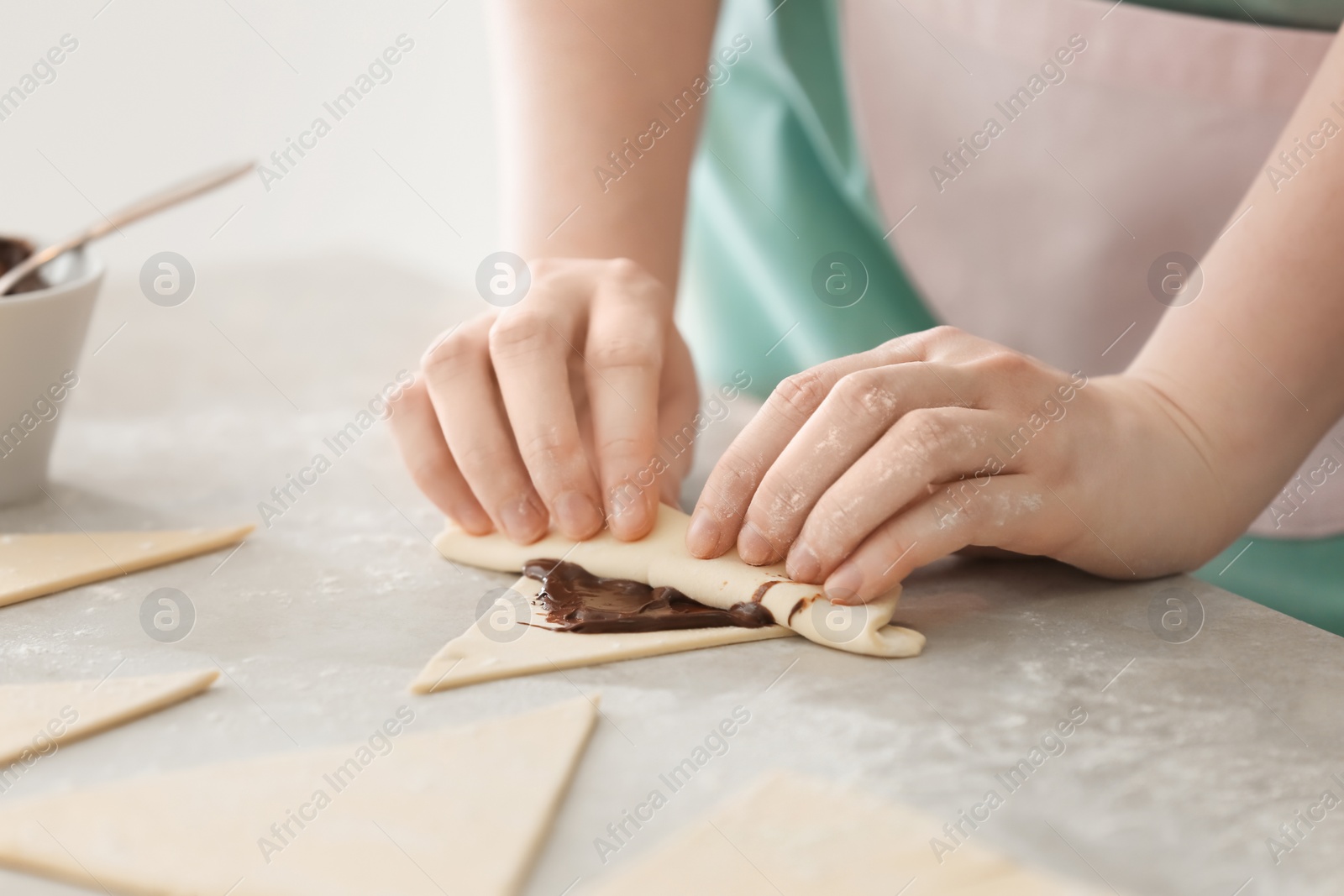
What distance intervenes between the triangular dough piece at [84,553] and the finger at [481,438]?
12.8 inches

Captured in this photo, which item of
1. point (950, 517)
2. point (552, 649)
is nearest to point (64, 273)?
point (552, 649)

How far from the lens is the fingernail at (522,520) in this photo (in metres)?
1.29

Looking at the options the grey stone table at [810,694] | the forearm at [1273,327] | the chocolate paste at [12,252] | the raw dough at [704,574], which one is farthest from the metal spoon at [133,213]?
the forearm at [1273,327]

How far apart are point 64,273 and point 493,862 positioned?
1211 millimetres

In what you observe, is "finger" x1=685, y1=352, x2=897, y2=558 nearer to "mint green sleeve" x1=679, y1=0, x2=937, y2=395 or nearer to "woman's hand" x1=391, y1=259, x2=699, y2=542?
"woman's hand" x1=391, y1=259, x2=699, y2=542

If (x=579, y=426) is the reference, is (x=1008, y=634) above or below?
below

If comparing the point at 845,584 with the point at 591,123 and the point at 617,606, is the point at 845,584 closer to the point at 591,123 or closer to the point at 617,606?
the point at 617,606

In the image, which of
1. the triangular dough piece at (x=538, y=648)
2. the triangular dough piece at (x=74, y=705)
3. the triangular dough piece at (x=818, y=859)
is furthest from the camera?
the triangular dough piece at (x=538, y=648)

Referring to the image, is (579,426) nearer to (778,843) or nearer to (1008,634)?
(1008,634)

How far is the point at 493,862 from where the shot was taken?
822mm

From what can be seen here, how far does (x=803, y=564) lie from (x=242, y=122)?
2.46 m

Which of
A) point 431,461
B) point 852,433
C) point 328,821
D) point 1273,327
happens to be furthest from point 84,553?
point 1273,327

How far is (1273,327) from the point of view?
Answer: 1.22 m

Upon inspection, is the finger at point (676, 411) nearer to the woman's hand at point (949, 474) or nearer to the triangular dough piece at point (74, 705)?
the woman's hand at point (949, 474)
